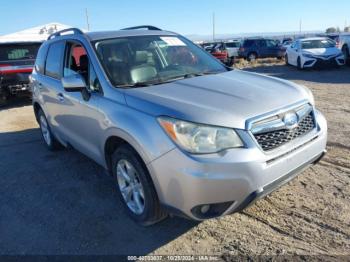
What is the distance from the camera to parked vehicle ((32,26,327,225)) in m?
2.73

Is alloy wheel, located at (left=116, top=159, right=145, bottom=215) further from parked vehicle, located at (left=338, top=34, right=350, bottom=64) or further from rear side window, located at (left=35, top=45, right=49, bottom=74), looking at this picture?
parked vehicle, located at (left=338, top=34, right=350, bottom=64)

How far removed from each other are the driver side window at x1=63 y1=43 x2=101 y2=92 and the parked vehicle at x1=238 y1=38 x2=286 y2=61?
2102 centimetres

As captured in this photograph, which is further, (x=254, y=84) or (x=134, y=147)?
(x=254, y=84)

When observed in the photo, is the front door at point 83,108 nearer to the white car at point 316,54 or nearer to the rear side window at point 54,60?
the rear side window at point 54,60

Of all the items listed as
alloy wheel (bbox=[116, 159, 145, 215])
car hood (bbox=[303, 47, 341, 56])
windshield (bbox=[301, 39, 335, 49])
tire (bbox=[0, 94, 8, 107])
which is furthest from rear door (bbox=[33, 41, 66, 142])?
windshield (bbox=[301, 39, 335, 49])

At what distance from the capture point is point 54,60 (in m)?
5.14

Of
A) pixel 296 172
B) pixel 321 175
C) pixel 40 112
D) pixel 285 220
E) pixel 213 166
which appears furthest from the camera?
pixel 40 112

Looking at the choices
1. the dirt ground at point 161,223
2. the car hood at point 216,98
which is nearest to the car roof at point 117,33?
the car hood at point 216,98

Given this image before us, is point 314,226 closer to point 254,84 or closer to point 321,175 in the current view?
point 321,175

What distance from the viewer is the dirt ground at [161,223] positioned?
3.10m

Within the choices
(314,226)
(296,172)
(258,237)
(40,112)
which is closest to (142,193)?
(258,237)

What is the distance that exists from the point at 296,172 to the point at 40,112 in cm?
459

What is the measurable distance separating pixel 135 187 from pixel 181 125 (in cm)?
98

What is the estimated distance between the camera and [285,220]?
11.1 ft
